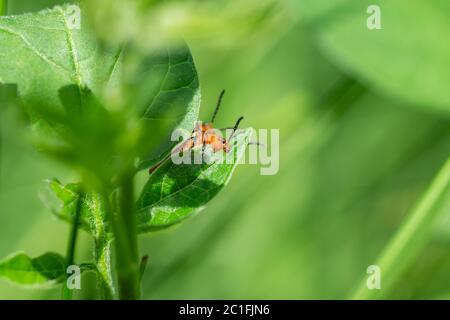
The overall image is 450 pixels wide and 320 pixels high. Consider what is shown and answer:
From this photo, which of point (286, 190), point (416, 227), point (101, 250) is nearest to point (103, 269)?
point (101, 250)

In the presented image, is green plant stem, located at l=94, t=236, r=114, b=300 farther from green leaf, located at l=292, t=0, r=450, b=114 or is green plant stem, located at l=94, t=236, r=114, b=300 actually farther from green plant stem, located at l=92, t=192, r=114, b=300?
green leaf, located at l=292, t=0, r=450, b=114

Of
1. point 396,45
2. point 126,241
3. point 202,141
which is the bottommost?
point 126,241

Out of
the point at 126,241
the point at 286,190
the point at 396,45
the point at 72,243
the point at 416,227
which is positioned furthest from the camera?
the point at 286,190

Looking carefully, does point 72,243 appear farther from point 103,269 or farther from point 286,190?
point 286,190

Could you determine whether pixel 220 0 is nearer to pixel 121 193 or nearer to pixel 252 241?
pixel 252 241
